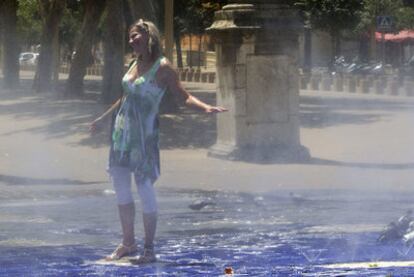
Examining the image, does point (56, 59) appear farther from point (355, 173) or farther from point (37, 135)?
point (355, 173)

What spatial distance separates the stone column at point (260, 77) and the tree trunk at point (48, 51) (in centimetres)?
2360

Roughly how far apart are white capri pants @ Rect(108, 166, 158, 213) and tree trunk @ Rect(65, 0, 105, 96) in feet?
85.8

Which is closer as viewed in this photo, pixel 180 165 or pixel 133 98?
pixel 133 98

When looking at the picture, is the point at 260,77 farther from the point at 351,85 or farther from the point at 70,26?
the point at 70,26

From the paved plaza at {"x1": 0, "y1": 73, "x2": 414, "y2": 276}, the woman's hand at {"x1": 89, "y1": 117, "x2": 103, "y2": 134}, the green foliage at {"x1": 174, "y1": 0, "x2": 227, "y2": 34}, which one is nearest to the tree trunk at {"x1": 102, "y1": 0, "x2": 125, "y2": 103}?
the paved plaza at {"x1": 0, "y1": 73, "x2": 414, "y2": 276}

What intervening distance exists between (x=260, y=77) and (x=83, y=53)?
19.1 metres

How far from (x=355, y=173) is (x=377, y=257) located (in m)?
7.76

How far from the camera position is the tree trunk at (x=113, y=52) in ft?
88.9

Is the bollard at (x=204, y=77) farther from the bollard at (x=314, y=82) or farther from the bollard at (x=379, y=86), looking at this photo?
the bollard at (x=379, y=86)

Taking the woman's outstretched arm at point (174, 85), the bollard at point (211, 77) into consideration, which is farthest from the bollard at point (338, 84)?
the woman's outstretched arm at point (174, 85)

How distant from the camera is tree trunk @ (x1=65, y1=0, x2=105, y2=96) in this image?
34.3 m

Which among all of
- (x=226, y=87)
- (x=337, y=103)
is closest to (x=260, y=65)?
(x=226, y=87)

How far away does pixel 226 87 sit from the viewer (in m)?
17.2

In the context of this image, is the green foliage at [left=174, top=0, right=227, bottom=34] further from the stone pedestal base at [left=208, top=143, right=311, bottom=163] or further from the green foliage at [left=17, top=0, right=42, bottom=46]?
the stone pedestal base at [left=208, top=143, right=311, bottom=163]
